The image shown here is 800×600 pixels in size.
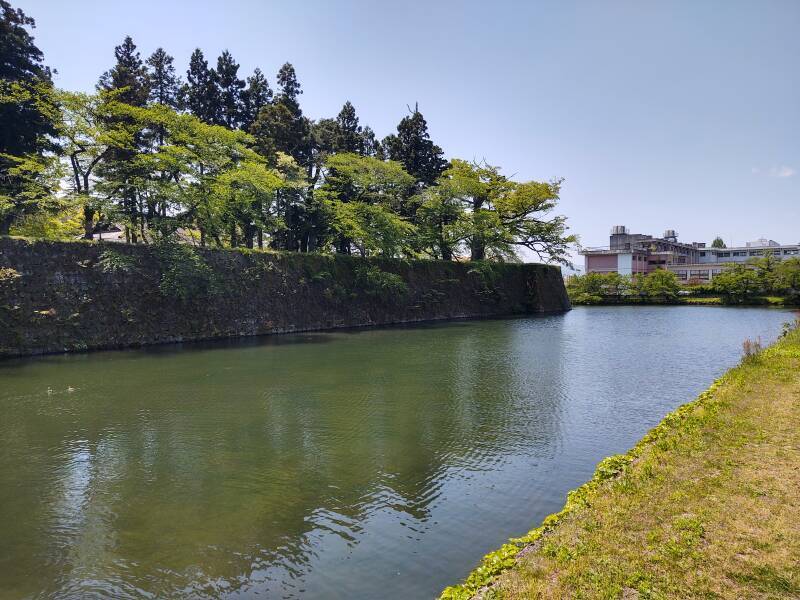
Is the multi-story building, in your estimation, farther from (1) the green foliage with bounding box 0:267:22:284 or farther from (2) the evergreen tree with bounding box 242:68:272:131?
(1) the green foliage with bounding box 0:267:22:284

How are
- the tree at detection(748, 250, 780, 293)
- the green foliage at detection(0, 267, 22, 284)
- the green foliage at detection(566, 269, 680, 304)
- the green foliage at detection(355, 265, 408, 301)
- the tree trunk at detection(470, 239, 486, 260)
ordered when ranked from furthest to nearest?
the green foliage at detection(566, 269, 680, 304) → the tree at detection(748, 250, 780, 293) → the tree trunk at detection(470, 239, 486, 260) → the green foliage at detection(355, 265, 408, 301) → the green foliage at detection(0, 267, 22, 284)

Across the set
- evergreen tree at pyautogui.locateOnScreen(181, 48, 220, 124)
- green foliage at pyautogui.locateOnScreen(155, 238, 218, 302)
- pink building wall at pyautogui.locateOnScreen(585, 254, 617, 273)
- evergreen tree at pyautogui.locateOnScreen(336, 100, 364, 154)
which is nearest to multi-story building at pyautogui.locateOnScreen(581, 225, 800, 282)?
pink building wall at pyautogui.locateOnScreen(585, 254, 617, 273)

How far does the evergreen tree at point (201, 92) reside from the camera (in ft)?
109

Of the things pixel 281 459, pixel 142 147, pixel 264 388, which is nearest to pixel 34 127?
pixel 142 147

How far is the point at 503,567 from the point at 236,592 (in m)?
2.44

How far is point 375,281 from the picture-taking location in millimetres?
30797

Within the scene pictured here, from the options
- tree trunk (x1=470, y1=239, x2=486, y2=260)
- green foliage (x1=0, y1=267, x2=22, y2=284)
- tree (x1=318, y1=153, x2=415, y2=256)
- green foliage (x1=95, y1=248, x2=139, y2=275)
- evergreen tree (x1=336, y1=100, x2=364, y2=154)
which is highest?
evergreen tree (x1=336, y1=100, x2=364, y2=154)

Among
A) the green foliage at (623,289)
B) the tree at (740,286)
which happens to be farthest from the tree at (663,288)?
the tree at (740,286)

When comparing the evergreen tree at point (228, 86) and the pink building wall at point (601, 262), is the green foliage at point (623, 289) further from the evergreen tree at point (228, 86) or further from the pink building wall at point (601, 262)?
the evergreen tree at point (228, 86)

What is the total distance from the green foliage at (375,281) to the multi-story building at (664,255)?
49090 mm

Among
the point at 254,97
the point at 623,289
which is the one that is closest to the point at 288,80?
the point at 254,97

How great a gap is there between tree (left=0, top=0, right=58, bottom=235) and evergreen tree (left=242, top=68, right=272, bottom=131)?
13.4m

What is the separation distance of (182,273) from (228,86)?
20406 mm

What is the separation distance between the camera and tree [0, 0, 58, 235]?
20.5 m
